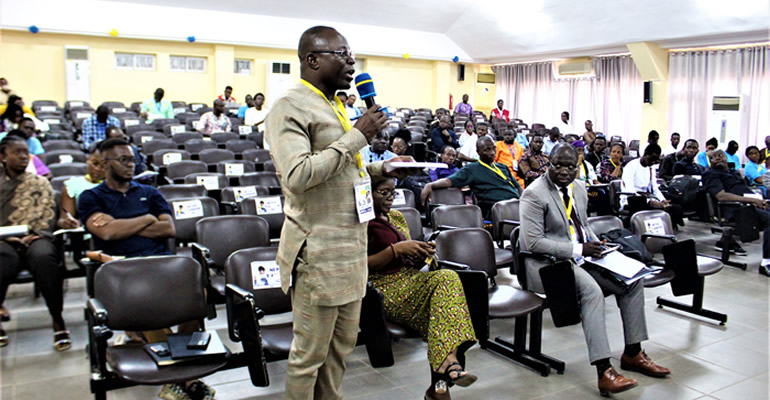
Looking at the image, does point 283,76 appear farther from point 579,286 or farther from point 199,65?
point 579,286

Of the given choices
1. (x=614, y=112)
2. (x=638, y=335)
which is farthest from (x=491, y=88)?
(x=638, y=335)

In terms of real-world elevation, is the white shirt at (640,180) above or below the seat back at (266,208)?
above

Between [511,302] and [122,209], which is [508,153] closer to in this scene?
[511,302]

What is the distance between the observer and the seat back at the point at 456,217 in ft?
15.3

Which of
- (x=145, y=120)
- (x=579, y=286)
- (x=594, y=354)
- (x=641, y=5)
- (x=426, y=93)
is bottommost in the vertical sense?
(x=594, y=354)

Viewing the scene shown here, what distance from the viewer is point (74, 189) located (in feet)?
13.7

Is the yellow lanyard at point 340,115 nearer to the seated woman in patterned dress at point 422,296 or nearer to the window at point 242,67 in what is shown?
the seated woman in patterned dress at point 422,296

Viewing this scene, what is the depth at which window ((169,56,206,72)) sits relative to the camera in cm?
1538

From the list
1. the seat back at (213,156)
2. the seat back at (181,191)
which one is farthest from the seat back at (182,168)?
the seat back at (181,191)

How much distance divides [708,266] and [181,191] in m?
4.10

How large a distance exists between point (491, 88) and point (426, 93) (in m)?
2.48

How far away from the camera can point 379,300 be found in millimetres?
2668

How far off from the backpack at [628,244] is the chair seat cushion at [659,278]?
113mm

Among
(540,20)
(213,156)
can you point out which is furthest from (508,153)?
(540,20)
